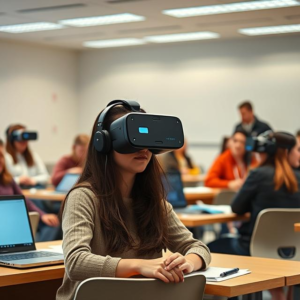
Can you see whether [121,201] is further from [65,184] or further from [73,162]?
[73,162]

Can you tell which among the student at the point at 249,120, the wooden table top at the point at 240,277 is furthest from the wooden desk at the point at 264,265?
the student at the point at 249,120

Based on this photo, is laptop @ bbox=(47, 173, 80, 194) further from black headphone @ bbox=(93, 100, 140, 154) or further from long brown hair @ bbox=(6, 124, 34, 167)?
black headphone @ bbox=(93, 100, 140, 154)

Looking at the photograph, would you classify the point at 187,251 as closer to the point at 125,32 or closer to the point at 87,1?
the point at 87,1

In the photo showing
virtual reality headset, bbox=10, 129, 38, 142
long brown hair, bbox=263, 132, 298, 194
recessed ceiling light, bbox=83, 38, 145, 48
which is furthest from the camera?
recessed ceiling light, bbox=83, 38, 145, 48

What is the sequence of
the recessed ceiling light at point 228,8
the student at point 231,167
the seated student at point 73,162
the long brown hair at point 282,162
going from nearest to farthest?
the long brown hair at point 282,162 → the student at point 231,167 → the seated student at point 73,162 → the recessed ceiling light at point 228,8

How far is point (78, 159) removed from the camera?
723cm

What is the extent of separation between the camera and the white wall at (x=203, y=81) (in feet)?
34.2

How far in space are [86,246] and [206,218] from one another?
94.8 inches

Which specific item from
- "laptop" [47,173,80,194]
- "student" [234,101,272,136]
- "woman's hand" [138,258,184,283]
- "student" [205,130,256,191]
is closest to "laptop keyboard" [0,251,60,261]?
"woman's hand" [138,258,184,283]

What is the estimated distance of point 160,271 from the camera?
2.12 meters

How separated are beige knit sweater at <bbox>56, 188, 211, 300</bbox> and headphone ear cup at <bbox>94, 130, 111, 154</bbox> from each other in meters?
0.16

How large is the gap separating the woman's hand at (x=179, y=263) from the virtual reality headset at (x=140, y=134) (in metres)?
0.38

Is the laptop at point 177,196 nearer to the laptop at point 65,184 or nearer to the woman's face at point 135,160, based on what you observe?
the laptop at point 65,184

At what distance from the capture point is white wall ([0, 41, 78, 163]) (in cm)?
1127
